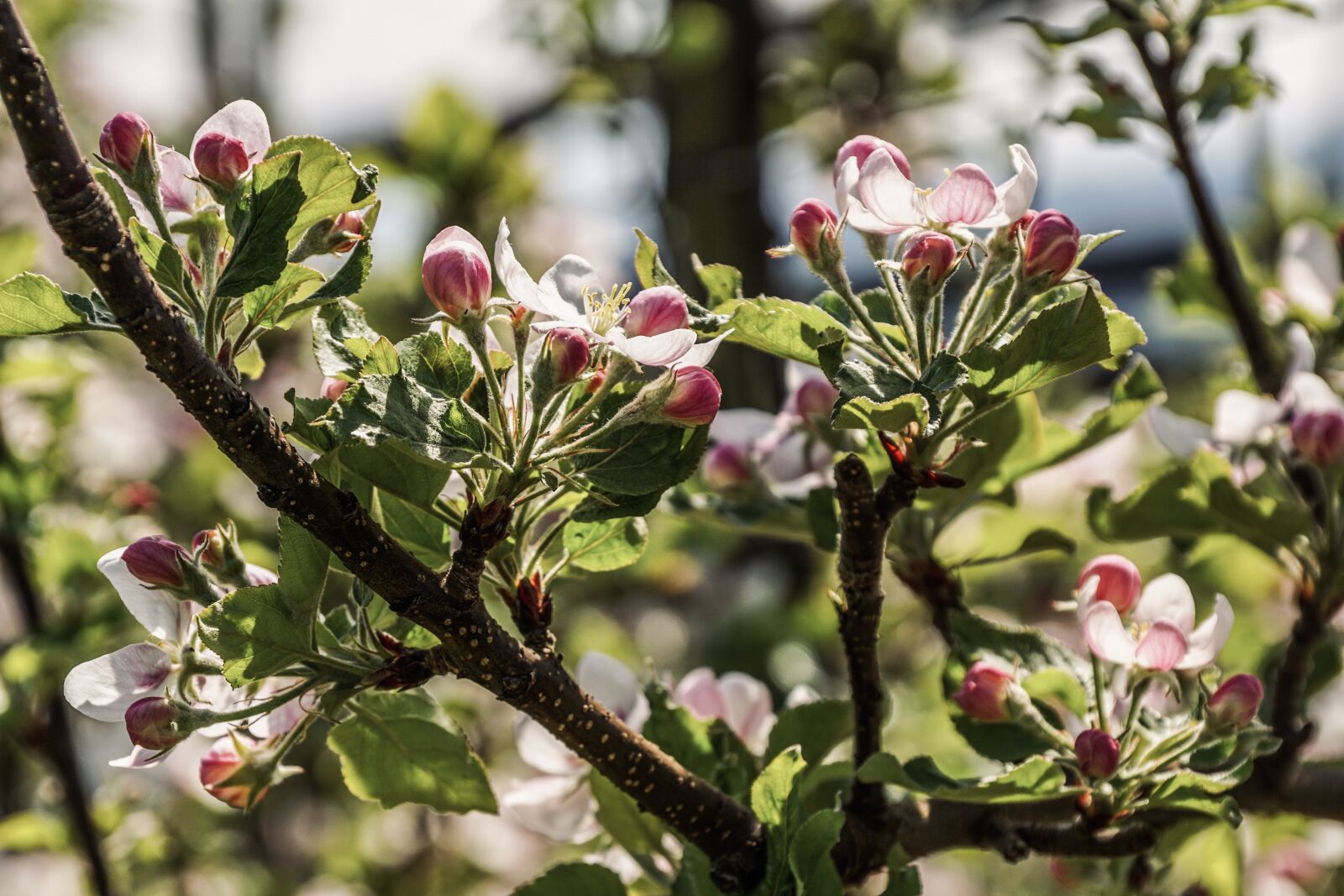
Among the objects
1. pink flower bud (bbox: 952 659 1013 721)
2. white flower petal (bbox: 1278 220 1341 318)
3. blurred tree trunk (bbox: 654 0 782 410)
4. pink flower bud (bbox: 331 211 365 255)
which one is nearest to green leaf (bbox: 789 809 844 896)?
pink flower bud (bbox: 952 659 1013 721)

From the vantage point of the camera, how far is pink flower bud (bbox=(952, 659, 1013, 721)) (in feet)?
2.32

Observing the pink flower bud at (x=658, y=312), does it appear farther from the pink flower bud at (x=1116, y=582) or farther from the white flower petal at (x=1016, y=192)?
the pink flower bud at (x=1116, y=582)

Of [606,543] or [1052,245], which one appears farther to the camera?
[606,543]

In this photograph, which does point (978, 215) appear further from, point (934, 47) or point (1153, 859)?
point (934, 47)

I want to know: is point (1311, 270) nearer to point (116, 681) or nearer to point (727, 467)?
point (727, 467)

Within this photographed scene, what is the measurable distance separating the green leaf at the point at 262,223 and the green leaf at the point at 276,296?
0.02 metres

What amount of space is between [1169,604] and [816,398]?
229 millimetres

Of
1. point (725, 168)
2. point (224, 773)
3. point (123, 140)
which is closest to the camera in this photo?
point (123, 140)

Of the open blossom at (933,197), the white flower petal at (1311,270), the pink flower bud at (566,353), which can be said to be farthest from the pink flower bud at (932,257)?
the white flower petal at (1311,270)

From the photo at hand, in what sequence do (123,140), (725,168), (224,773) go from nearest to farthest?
(123,140) → (224,773) → (725,168)

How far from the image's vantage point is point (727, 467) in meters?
0.82

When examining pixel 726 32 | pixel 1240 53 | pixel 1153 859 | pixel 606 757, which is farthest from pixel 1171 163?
pixel 726 32

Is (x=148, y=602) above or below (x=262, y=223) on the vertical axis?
below

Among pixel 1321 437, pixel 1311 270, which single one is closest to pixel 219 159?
pixel 1321 437
